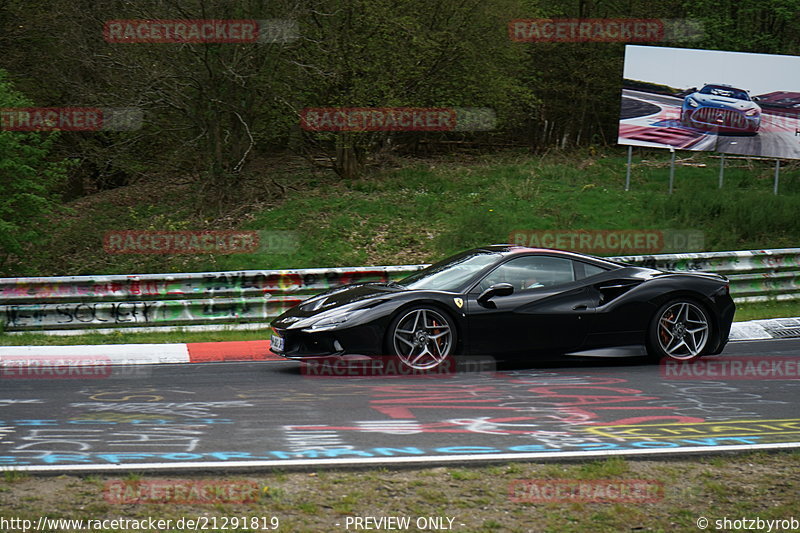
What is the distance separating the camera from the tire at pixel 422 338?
→ 27.3 feet

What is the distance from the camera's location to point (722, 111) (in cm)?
1958

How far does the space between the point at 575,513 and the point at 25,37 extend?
78.5ft

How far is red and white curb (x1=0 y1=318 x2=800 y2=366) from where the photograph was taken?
9688 millimetres

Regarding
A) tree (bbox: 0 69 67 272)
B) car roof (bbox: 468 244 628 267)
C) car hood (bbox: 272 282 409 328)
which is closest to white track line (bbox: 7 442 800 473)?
car hood (bbox: 272 282 409 328)

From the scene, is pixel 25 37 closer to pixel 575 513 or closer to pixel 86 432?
pixel 86 432

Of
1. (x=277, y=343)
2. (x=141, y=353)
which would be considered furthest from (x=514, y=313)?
(x=141, y=353)

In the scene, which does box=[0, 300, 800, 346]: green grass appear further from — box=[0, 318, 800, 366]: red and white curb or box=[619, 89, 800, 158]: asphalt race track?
box=[619, 89, 800, 158]: asphalt race track

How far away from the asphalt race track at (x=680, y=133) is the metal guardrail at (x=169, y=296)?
24.4 feet

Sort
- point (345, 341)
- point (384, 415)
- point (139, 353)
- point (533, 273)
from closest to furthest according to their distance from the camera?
A: point (384, 415), point (345, 341), point (533, 273), point (139, 353)

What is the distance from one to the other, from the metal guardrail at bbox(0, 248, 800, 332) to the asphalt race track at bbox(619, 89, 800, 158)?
24.4 ft

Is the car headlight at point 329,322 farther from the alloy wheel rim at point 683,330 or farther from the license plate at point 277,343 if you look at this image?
the alloy wheel rim at point 683,330

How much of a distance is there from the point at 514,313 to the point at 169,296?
5.52 meters

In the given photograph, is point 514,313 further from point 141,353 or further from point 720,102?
point 720,102

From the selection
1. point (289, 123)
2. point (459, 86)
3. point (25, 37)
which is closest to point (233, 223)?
point (289, 123)
